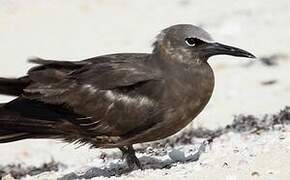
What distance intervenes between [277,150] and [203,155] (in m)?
0.77

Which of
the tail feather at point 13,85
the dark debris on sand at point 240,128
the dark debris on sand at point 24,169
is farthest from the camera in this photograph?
the dark debris on sand at point 240,128

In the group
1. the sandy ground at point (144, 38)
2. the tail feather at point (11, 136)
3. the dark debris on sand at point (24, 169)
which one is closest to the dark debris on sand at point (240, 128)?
the sandy ground at point (144, 38)

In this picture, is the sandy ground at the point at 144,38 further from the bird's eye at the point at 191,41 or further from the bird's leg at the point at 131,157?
the bird's eye at the point at 191,41

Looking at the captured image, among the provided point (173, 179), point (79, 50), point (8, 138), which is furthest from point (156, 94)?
point (79, 50)

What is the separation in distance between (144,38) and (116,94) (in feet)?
34.5

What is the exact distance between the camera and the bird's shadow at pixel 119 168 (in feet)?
31.4

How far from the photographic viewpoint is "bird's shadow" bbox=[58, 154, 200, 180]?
958 cm

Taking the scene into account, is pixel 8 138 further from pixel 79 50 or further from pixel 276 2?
pixel 276 2

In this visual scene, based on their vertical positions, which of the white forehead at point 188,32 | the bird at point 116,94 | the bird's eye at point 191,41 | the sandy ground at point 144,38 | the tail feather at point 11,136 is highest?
the sandy ground at point 144,38

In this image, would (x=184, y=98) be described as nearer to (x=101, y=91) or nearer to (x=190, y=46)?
(x=190, y=46)

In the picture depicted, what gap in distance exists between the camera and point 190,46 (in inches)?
370

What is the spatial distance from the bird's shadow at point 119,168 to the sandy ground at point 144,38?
0.72 meters

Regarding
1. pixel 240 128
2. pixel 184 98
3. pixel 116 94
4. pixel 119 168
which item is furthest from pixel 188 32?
pixel 240 128

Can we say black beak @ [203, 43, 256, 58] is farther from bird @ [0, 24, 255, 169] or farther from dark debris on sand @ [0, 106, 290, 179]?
dark debris on sand @ [0, 106, 290, 179]
